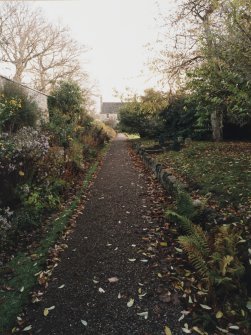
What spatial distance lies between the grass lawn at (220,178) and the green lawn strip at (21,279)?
294 centimetres

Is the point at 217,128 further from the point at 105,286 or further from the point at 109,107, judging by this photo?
the point at 109,107

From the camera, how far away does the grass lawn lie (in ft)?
17.0

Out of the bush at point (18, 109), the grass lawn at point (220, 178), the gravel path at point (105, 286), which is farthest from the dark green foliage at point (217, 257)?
the bush at point (18, 109)

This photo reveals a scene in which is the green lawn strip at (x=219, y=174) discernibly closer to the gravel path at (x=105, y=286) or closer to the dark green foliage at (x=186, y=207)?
the dark green foliage at (x=186, y=207)

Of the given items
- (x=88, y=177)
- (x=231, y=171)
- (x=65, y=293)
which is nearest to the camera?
(x=65, y=293)

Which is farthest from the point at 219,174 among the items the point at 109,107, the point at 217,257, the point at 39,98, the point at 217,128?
the point at 109,107

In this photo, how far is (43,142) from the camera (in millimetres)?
6750

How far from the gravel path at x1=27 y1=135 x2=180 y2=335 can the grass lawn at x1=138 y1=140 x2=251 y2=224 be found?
4.87ft

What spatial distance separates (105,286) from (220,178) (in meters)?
4.37

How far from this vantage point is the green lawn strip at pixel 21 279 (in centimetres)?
332

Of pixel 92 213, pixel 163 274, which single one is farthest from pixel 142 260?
pixel 92 213

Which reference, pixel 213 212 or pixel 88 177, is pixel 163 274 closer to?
pixel 213 212

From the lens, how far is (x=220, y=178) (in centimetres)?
700

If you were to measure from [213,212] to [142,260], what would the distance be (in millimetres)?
1479
